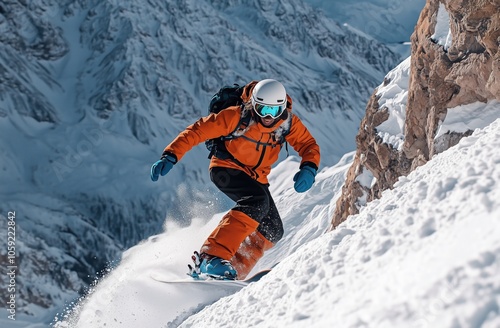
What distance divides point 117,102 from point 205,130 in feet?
348

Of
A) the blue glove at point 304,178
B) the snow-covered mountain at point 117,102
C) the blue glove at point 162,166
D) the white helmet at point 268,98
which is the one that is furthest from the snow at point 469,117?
the snow-covered mountain at point 117,102

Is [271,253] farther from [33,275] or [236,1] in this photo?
[236,1]

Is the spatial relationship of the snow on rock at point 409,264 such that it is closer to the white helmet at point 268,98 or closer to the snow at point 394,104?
the white helmet at point 268,98

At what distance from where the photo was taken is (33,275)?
62.1 m

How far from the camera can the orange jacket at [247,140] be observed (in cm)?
601

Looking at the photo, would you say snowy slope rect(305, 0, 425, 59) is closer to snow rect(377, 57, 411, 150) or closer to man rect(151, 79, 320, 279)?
snow rect(377, 57, 411, 150)

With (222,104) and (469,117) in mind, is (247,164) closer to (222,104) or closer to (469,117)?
(222,104)

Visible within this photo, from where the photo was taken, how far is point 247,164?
6.34 m

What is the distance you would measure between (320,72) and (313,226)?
128m

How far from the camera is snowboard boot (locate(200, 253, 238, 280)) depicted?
5.76 m

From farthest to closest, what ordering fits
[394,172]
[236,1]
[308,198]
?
[236,1], [308,198], [394,172]

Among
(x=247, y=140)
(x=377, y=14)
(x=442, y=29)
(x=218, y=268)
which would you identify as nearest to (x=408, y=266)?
(x=218, y=268)

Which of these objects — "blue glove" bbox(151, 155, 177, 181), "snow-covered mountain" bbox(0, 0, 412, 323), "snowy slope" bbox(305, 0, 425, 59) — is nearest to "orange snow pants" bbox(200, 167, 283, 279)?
"blue glove" bbox(151, 155, 177, 181)

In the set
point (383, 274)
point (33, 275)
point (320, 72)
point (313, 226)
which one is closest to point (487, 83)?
point (383, 274)
